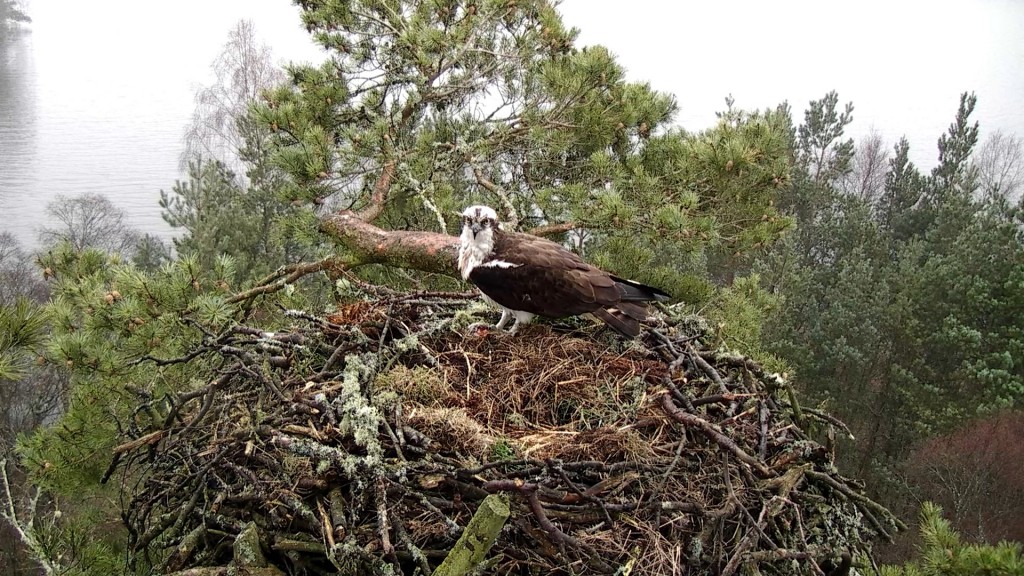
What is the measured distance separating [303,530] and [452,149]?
3595 mm

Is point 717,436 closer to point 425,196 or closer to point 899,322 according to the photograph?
point 425,196

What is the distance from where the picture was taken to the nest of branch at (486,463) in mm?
2189

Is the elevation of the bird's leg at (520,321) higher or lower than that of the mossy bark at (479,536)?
higher

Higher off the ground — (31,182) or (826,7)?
(826,7)

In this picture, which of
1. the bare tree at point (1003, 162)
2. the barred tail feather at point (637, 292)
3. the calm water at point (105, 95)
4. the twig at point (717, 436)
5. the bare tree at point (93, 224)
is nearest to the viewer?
the twig at point (717, 436)

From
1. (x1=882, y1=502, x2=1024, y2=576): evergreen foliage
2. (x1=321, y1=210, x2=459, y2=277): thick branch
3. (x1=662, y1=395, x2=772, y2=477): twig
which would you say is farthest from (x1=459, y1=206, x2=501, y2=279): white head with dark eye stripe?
(x1=882, y1=502, x2=1024, y2=576): evergreen foliage

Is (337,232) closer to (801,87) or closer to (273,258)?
(273,258)

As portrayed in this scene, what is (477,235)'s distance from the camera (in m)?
3.41

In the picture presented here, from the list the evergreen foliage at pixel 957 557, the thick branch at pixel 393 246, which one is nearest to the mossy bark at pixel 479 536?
the evergreen foliage at pixel 957 557

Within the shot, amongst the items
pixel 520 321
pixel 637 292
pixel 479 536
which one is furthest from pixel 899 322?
pixel 479 536

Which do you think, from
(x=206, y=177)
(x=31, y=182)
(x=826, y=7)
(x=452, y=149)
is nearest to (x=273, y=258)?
(x=206, y=177)

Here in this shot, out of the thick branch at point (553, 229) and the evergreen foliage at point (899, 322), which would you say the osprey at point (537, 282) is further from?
the evergreen foliage at point (899, 322)

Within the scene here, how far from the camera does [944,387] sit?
1559cm

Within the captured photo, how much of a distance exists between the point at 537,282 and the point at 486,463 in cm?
117
